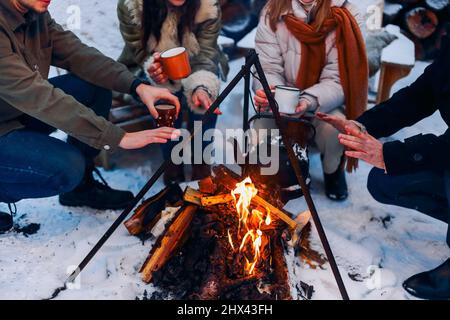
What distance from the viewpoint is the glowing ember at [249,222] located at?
2.33 meters

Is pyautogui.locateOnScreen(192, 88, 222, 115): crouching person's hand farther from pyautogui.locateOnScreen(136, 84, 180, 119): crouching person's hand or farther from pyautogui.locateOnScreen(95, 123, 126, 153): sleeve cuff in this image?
pyautogui.locateOnScreen(95, 123, 126, 153): sleeve cuff

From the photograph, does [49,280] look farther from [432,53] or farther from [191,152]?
[432,53]

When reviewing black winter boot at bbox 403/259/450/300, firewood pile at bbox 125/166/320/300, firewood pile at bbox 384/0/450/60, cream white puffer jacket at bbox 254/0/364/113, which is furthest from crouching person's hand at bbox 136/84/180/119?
firewood pile at bbox 384/0/450/60

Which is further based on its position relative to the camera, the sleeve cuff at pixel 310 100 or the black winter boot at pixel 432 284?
the sleeve cuff at pixel 310 100

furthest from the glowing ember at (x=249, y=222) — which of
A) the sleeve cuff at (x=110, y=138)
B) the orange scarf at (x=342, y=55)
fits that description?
the orange scarf at (x=342, y=55)

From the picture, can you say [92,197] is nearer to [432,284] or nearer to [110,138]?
[110,138]

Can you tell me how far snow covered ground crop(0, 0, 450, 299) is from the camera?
2365mm

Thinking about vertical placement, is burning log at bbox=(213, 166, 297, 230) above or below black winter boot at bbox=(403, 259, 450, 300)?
above

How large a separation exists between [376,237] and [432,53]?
348cm

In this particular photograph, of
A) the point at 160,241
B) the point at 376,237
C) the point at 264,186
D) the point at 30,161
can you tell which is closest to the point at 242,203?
the point at 264,186

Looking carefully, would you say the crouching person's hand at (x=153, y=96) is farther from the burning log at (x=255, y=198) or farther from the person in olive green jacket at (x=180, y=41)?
the burning log at (x=255, y=198)

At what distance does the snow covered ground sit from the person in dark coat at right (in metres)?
0.24

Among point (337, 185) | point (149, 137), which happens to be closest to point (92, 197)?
point (149, 137)

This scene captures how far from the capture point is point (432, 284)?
2.32 metres
